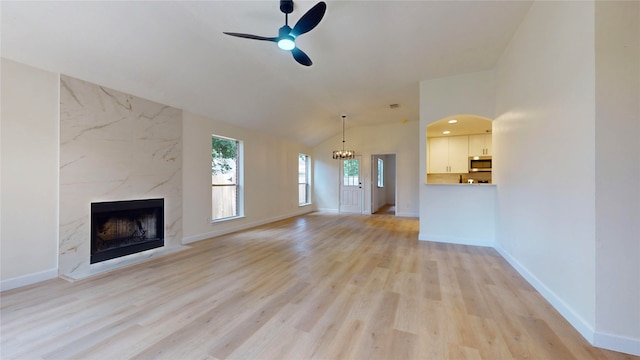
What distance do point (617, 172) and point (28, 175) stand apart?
5.66m

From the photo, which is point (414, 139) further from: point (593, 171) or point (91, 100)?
point (91, 100)

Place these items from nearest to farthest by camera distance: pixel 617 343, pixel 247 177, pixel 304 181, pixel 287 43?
pixel 617 343, pixel 287 43, pixel 247 177, pixel 304 181

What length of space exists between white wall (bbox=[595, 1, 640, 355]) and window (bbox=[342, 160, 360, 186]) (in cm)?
740

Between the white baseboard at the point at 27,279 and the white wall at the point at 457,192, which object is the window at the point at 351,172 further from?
the white baseboard at the point at 27,279

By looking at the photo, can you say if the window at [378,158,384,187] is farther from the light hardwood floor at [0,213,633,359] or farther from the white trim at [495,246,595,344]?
the white trim at [495,246,595,344]

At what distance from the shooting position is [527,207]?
2961 mm

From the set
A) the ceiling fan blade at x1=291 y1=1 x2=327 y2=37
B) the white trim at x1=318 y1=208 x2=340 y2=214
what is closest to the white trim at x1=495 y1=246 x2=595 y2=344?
the ceiling fan blade at x1=291 y1=1 x2=327 y2=37

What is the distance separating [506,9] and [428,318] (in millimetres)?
3510

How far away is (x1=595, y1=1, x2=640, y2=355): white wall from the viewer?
1.69 meters

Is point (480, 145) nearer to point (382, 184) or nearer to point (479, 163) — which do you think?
point (479, 163)

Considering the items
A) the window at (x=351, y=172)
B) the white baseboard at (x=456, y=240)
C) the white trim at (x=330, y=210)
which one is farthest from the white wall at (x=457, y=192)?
the white trim at (x=330, y=210)

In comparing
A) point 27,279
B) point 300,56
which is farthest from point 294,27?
point 27,279

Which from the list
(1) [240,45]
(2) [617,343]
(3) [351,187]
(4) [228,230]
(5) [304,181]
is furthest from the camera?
(5) [304,181]

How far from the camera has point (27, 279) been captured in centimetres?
288
